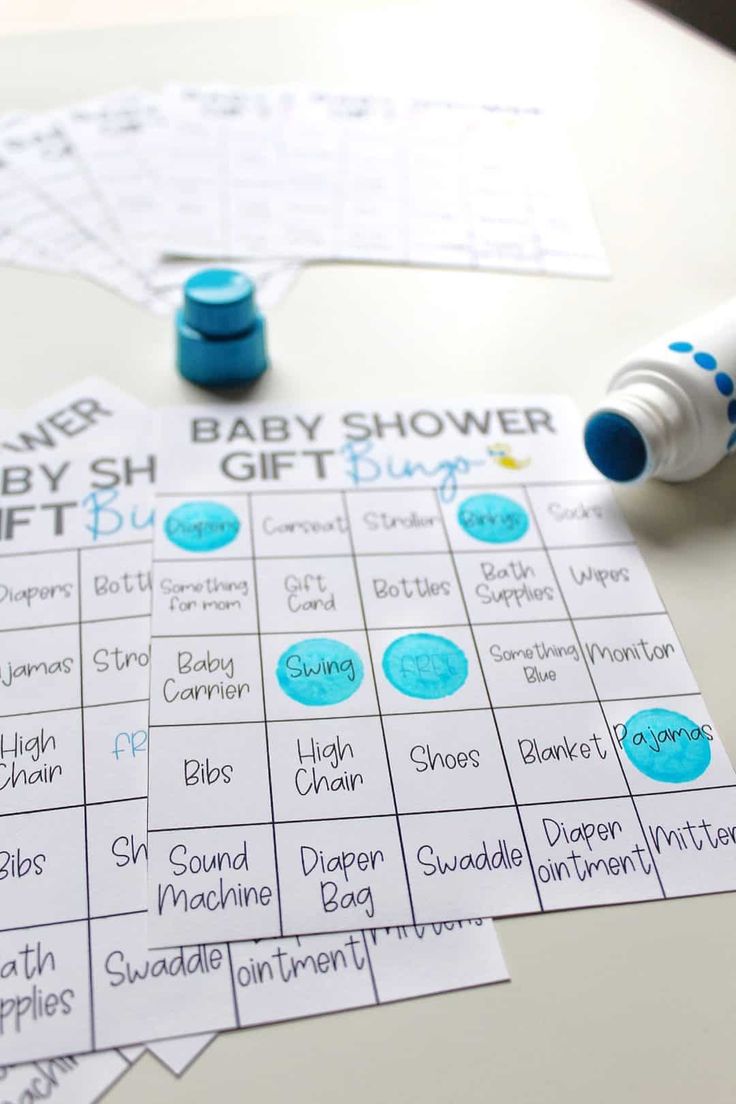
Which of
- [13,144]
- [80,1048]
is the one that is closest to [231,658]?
[80,1048]

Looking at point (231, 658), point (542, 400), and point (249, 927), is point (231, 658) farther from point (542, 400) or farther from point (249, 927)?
point (542, 400)

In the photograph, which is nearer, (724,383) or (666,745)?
(666,745)

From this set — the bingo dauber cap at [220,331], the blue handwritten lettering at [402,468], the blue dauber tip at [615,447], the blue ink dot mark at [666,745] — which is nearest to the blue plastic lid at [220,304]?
the bingo dauber cap at [220,331]

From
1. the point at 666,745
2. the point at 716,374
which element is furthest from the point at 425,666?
the point at 716,374

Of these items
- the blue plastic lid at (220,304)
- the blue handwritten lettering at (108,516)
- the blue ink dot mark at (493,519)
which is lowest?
A: the blue ink dot mark at (493,519)

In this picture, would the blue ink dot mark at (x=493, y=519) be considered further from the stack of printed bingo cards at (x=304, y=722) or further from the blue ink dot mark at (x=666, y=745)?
the blue ink dot mark at (x=666, y=745)

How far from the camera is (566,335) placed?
0.79 m

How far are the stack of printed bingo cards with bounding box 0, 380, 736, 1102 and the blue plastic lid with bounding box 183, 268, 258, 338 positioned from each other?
0.06 meters

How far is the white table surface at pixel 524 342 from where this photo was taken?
16.3 inches

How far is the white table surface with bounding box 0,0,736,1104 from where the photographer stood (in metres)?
0.41

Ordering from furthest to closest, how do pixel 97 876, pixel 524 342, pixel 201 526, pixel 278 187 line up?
pixel 278 187
pixel 524 342
pixel 201 526
pixel 97 876

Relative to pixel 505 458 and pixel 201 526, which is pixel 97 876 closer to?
pixel 201 526

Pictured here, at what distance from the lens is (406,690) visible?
0.54 meters

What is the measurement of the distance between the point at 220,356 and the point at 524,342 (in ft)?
0.77
